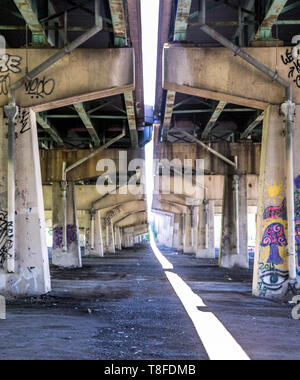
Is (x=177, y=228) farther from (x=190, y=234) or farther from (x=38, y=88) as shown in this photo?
(x=38, y=88)

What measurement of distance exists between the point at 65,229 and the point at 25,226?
11978mm

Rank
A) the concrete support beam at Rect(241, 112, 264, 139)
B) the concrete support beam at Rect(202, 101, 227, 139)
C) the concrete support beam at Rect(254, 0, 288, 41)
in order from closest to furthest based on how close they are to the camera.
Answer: the concrete support beam at Rect(254, 0, 288, 41), the concrete support beam at Rect(202, 101, 227, 139), the concrete support beam at Rect(241, 112, 264, 139)

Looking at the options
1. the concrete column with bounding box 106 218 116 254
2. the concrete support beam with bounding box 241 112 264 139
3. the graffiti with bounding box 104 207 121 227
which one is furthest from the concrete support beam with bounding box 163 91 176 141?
the concrete column with bounding box 106 218 116 254

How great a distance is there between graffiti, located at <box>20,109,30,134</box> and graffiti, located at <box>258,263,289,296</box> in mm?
6311

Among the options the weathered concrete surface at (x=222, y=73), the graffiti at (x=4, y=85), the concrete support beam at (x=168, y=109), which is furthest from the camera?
the concrete support beam at (x=168, y=109)

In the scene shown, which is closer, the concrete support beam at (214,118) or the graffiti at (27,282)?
the graffiti at (27,282)

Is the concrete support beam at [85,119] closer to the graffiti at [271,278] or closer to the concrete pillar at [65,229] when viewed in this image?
the concrete pillar at [65,229]

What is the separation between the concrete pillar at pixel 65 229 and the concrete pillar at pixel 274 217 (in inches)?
532

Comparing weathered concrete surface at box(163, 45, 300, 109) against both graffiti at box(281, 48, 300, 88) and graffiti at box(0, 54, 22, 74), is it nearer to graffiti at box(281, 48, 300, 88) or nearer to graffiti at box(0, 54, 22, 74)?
graffiti at box(281, 48, 300, 88)

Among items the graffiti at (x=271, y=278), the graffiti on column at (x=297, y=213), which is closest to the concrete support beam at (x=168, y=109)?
the graffiti on column at (x=297, y=213)

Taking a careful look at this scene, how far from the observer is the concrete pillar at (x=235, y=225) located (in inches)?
848

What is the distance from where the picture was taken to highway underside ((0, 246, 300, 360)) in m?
5.82

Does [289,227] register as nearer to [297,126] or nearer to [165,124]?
[297,126]

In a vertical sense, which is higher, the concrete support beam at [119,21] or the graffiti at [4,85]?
the concrete support beam at [119,21]
